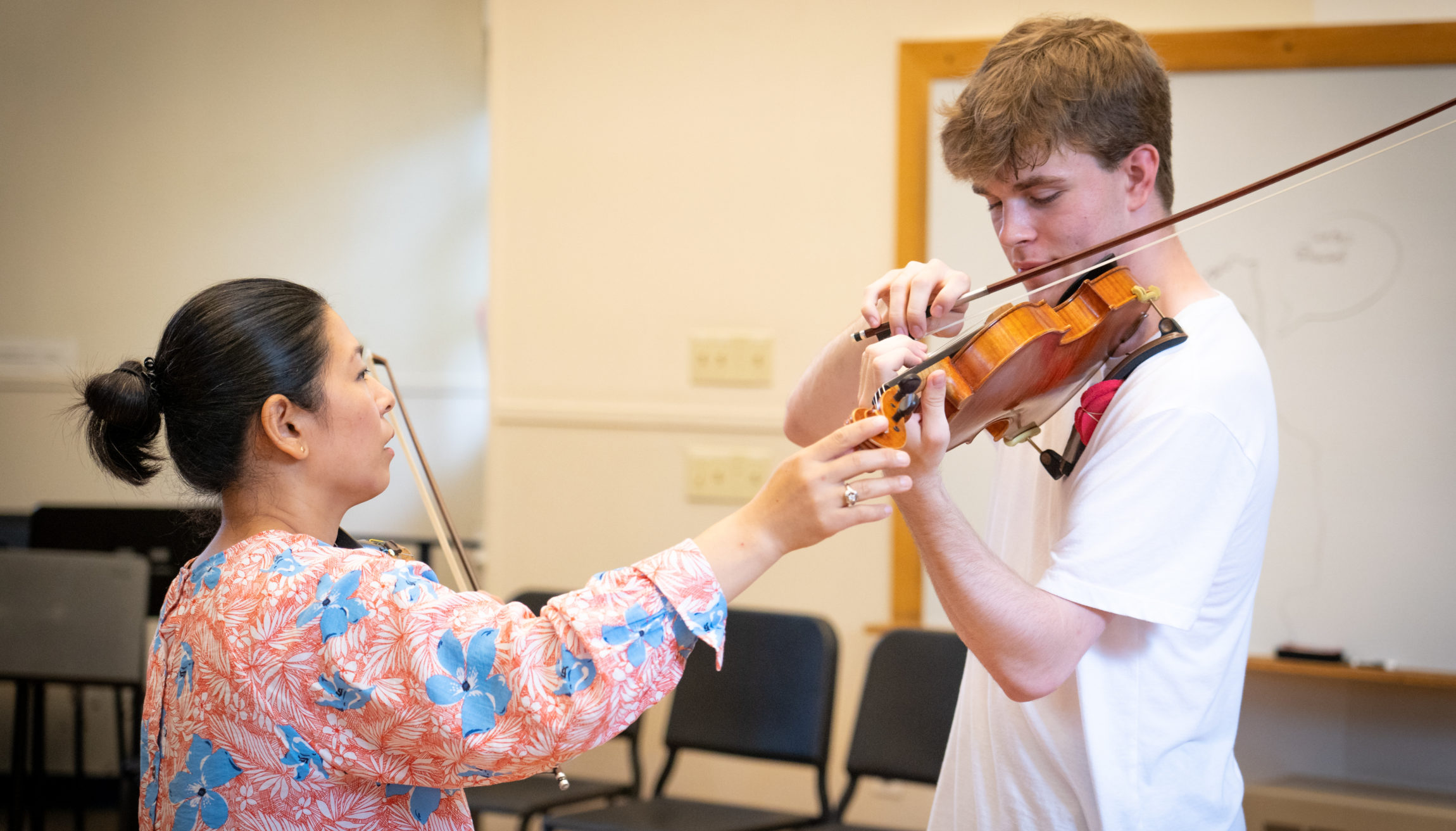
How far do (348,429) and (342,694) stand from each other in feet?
1.05

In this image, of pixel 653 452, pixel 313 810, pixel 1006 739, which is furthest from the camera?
pixel 653 452

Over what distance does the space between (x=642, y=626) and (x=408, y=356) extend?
11.1 feet

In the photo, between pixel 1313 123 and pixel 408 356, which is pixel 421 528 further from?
pixel 1313 123

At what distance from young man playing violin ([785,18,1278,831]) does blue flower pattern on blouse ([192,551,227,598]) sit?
65cm

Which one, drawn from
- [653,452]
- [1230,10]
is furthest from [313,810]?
[1230,10]

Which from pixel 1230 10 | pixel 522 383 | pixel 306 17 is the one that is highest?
pixel 306 17

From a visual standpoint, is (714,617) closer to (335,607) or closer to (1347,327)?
(335,607)

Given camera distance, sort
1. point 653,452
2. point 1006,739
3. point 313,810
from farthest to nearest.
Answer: point 653,452
point 1006,739
point 313,810

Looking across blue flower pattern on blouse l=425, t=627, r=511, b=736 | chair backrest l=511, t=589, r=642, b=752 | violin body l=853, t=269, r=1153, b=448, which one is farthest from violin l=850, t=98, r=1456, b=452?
chair backrest l=511, t=589, r=642, b=752

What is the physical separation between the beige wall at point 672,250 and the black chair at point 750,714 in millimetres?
350

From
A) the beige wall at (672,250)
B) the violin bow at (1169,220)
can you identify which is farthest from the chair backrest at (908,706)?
the violin bow at (1169,220)

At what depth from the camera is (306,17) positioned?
4117 millimetres

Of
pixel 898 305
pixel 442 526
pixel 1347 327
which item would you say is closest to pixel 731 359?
pixel 1347 327

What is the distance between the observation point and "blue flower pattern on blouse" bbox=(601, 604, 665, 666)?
3.17ft
